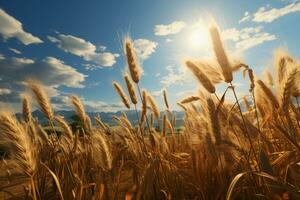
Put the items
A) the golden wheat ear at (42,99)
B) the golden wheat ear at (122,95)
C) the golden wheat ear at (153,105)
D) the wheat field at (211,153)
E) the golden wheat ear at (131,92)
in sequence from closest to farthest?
the wheat field at (211,153) < the golden wheat ear at (42,99) < the golden wheat ear at (131,92) < the golden wheat ear at (122,95) < the golden wheat ear at (153,105)

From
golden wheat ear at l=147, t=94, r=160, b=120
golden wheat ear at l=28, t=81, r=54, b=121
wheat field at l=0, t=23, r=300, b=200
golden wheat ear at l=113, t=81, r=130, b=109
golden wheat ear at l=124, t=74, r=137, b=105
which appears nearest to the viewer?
wheat field at l=0, t=23, r=300, b=200

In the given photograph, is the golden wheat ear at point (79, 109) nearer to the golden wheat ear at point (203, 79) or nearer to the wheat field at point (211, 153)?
the wheat field at point (211, 153)

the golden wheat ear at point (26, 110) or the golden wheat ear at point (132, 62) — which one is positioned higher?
the golden wheat ear at point (132, 62)

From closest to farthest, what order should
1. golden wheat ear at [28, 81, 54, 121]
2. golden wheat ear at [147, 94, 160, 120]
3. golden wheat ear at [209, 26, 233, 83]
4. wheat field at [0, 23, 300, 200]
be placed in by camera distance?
wheat field at [0, 23, 300, 200] < golden wheat ear at [209, 26, 233, 83] < golden wheat ear at [28, 81, 54, 121] < golden wheat ear at [147, 94, 160, 120]

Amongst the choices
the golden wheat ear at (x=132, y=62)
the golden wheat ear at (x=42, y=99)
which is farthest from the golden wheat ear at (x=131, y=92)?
the golden wheat ear at (x=42, y=99)

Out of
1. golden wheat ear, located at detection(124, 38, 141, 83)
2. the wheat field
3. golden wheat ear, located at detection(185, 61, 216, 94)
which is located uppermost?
golden wheat ear, located at detection(124, 38, 141, 83)

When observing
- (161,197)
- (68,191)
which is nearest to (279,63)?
(161,197)

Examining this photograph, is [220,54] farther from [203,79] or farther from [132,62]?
[132,62]

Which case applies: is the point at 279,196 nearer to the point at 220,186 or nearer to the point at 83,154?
the point at 220,186

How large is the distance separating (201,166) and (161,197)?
1.62ft

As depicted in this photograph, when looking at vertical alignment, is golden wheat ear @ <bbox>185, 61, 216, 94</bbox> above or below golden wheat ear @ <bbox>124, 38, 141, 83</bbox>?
below

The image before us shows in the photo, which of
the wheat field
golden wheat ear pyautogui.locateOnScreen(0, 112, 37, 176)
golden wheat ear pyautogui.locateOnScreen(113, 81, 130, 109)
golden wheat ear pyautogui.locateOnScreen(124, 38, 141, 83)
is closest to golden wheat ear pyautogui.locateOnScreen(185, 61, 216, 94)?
the wheat field

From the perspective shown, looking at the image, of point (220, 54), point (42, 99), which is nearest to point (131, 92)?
point (42, 99)

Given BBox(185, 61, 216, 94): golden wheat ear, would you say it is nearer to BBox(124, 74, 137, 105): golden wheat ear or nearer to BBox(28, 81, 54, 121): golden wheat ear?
BBox(124, 74, 137, 105): golden wheat ear
